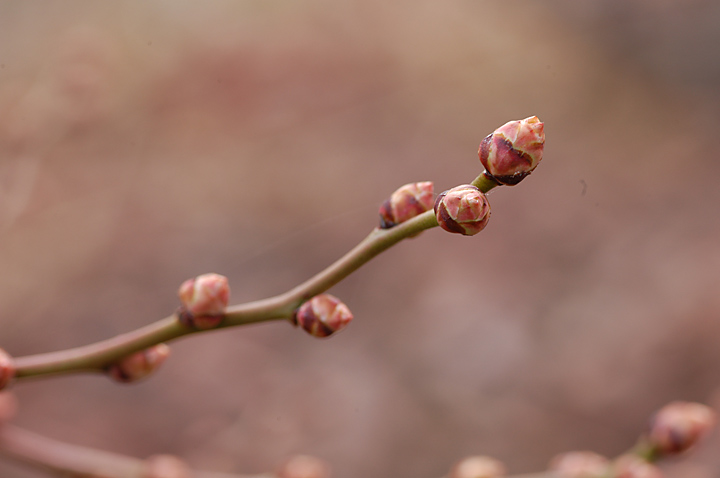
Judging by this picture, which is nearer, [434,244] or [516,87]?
[434,244]

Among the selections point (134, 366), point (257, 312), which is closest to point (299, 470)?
point (134, 366)

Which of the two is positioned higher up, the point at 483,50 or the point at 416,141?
the point at 483,50

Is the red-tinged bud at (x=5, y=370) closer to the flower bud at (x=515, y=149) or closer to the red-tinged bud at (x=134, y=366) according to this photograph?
the red-tinged bud at (x=134, y=366)

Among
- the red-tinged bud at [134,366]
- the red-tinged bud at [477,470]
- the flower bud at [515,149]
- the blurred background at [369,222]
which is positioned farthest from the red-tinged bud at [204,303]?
the blurred background at [369,222]

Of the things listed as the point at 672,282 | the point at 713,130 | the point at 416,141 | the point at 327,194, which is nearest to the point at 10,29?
the point at 327,194

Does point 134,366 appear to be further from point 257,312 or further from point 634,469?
point 634,469

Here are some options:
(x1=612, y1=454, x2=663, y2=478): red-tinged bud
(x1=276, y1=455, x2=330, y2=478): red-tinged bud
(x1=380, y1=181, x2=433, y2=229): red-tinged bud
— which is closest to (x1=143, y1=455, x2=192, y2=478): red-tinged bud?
(x1=276, y1=455, x2=330, y2=478): red-tinged bud

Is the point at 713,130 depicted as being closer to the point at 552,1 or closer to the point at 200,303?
the point at 552,1
